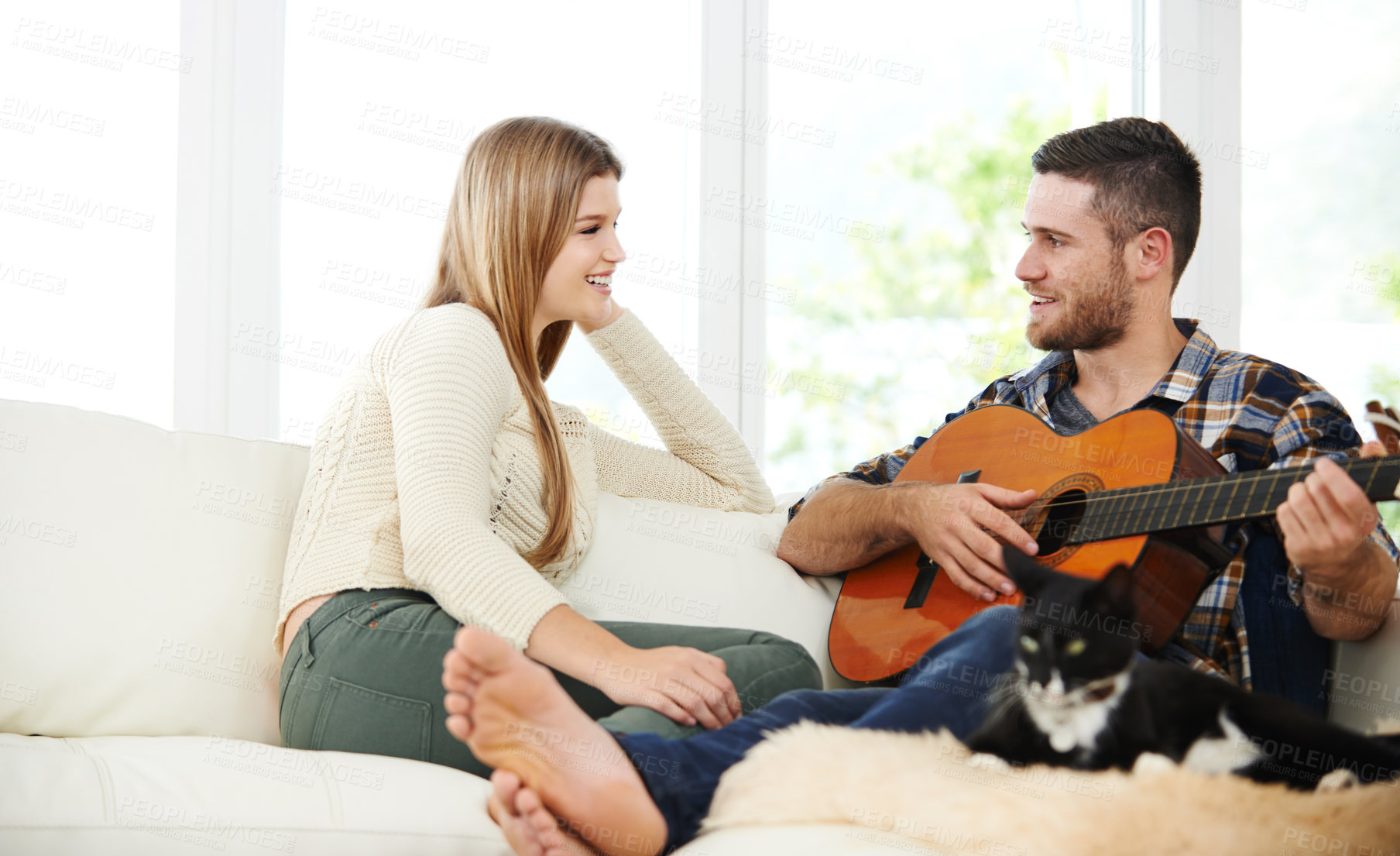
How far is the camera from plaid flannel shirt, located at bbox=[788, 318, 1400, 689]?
4.24 feet

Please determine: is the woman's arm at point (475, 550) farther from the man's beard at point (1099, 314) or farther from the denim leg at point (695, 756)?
the man's beard at point (1099, 314)

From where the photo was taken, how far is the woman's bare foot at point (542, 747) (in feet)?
2.87

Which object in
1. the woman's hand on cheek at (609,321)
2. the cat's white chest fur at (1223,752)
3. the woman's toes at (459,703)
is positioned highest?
the woman's hand on cheek at (609,321)

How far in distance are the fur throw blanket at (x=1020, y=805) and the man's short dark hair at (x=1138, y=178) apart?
0.96 meters

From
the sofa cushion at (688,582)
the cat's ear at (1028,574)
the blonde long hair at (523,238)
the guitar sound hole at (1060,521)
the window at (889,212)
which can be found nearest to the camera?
the cat's ear at (1028,574)

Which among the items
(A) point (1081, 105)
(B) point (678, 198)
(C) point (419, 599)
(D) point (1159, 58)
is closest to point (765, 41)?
(B) point (678, 198)

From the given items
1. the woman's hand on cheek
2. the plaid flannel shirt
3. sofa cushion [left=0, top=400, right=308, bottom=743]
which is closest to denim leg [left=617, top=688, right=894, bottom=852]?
the plaid flannel shirt

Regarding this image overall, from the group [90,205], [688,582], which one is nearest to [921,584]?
[688,582]

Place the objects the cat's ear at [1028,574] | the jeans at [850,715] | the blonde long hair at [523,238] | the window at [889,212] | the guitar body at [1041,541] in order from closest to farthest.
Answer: the jeans at [850,715] < the cat's ear at [1028,574] < the guitar body at [1041,541] < the blonde long hair at [523,238] < the window at [889,212]

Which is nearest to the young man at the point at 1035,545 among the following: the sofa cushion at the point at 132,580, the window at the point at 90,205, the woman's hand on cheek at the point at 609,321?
the woman's hand on cheek at the point at 609,321

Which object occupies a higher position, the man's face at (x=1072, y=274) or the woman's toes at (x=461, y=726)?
the man's face at (x=1072, y=274)

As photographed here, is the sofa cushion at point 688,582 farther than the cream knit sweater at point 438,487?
Yes

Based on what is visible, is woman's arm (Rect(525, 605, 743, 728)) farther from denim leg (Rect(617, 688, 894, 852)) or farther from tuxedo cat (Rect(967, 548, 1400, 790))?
tuxedo cat (Rect(967, 548, 1400, 790))

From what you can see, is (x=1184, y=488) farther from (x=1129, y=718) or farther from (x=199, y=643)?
(x=199, y=643)
